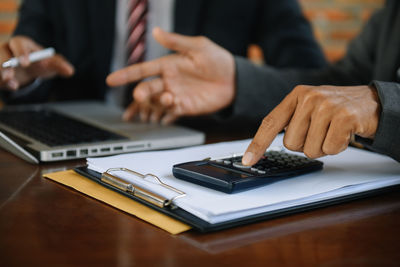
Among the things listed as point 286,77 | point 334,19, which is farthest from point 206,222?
point 334,19

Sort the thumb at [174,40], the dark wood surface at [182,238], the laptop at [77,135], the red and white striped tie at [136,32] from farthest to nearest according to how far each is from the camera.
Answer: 1. the red and white striped tie at [136,32]
2. the thumb at [174,40]
3. the laptop at [77,135]
4. the dark wood surface at [182,238]

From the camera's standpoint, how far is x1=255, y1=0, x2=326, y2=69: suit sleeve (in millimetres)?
1374

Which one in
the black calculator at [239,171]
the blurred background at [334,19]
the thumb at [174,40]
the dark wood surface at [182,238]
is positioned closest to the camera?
the dark wood surface at [182,238]

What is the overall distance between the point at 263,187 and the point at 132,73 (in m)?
0.50

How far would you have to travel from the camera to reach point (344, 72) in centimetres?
114

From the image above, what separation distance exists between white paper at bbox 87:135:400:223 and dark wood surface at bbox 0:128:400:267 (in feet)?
0.06

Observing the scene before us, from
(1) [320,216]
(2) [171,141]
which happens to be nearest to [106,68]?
(2) [171,141]

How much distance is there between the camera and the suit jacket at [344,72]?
1.01 meters

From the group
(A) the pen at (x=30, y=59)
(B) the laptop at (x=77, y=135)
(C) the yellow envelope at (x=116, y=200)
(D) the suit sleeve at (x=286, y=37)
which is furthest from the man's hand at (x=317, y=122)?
(D) the suit sleeve at (x=286, y=37)

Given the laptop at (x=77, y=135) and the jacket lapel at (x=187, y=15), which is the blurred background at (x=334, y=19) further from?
the laptop at (x=77, y=135)

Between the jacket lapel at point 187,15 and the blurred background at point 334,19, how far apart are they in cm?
122

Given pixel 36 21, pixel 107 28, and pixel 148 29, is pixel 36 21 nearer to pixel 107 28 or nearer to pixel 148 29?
pixel 107 28

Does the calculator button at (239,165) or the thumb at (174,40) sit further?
the thumb at (174,40)

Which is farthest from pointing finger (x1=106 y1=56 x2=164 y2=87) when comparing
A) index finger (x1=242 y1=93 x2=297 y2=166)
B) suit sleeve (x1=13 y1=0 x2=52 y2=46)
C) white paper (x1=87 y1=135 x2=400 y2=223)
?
suit sleeve (x1=13 y1=0 x2=52 y2=46)
